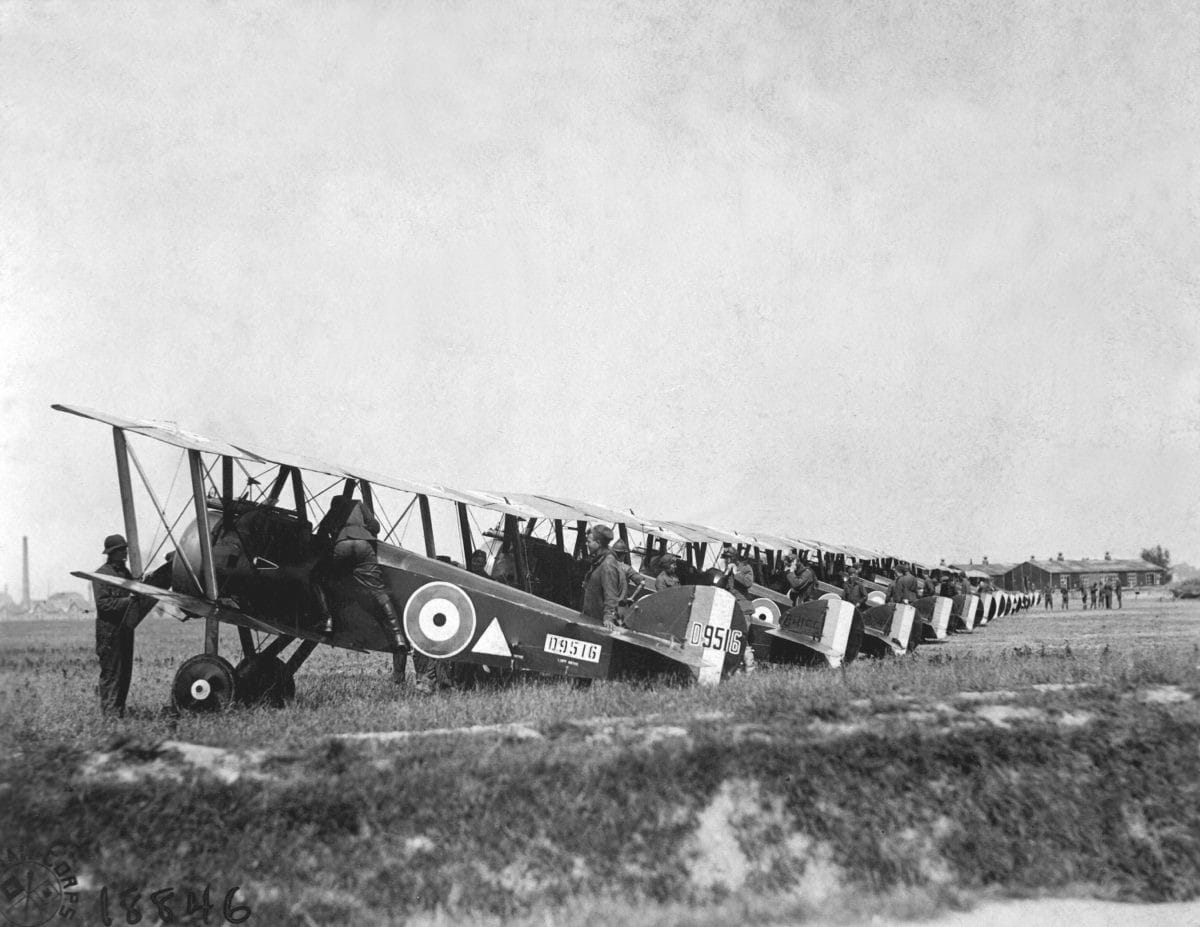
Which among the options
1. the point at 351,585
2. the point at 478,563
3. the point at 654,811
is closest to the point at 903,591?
the point at 478,563

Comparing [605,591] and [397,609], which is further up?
[605,591]

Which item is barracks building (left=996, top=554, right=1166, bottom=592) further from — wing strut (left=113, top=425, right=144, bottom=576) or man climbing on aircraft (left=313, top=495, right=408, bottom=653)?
wing strut (left=113, top=425, right=144, bottom=576)

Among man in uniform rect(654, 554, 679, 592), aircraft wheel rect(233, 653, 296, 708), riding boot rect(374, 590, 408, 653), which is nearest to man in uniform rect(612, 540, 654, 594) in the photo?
man in uniform rect(654, 554, 679, 592)

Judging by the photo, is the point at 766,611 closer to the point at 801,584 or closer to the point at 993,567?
the point at 801,584

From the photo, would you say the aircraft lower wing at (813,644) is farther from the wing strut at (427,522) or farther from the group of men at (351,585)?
the wing strut at (427,522)

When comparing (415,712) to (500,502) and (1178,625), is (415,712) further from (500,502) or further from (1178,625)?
(1178,625)
